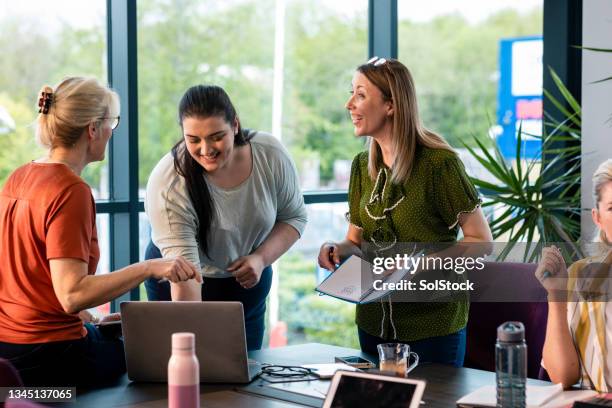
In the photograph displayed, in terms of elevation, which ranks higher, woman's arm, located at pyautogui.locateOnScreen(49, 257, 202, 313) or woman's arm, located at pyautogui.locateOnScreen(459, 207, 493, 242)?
woman's arm, located at pyautogui.locateOnScreen(459, 207, 493, 242)

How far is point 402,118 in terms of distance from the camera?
2953 millimetres

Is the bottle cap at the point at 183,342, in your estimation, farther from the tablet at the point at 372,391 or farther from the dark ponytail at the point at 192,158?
the dark ponytail at the point at 192,158

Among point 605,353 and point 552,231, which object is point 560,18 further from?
point 605,353

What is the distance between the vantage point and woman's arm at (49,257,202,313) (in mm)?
2352

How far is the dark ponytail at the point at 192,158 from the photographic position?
9.32ft

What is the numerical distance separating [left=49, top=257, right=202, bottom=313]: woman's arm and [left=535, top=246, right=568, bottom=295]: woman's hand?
92 cm

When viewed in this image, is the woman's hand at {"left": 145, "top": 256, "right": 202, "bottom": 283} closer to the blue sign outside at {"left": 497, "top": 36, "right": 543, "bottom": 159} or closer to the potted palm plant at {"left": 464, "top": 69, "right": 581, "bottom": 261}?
the potted palm plant at {"left": 464, "top": 69, "right": 581, "bottom": 261}

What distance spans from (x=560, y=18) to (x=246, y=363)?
10.0 feet

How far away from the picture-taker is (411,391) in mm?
1716

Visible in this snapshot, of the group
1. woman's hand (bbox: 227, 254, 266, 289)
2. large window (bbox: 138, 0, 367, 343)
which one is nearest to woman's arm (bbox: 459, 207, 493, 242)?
woman's hand (bbox: 227, 254, 266, 289)

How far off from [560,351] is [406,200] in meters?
0.79

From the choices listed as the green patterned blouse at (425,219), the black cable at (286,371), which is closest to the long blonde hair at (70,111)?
the black cable at (286,371)

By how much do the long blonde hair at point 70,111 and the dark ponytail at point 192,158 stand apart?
337 millimetres

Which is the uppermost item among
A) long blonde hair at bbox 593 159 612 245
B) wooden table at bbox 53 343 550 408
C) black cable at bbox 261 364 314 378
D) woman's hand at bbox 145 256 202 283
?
long blonde hair at bbox 593 159 612 245
